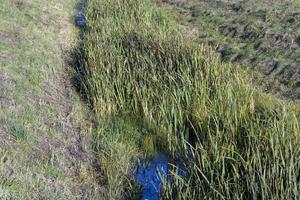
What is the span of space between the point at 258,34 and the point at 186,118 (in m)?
4.85

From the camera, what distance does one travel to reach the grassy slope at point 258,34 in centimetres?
916

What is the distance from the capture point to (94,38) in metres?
9.48

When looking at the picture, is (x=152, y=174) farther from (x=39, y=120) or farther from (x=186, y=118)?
(x=39, y=120)

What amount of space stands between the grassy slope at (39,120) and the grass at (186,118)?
329 mm

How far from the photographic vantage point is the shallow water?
17.9 ft

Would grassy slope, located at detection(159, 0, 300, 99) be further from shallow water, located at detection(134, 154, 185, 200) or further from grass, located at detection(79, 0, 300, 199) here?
shallow water, located at detection(134, 154, 185, 200)

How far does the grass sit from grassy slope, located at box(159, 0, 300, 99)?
4.70 feet

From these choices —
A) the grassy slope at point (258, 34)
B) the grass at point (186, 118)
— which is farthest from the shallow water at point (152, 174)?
the grassy slope at point (258, 34)

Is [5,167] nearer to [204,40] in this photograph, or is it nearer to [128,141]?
[128,141]

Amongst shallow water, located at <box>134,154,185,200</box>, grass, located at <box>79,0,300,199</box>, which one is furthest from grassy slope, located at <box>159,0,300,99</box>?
shallow water, located at <box>134,154,185,200</box>

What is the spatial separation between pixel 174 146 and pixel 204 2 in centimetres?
940

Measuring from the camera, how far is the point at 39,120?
249 inches

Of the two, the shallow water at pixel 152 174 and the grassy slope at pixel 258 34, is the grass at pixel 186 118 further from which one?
the grassy slope at pixel 258 34

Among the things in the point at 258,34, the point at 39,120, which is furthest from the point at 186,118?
the point at 258,34
